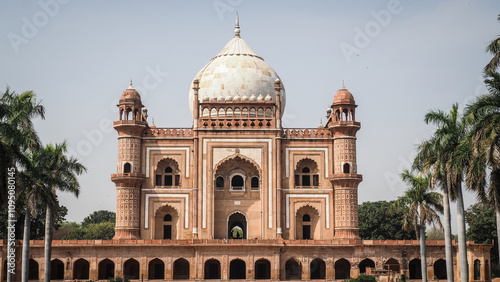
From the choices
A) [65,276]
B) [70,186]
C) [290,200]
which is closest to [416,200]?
[290,200]

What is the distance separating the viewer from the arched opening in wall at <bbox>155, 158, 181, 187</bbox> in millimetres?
49938

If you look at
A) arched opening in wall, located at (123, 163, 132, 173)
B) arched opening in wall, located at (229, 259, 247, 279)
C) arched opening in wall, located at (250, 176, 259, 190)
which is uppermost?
arched opening in wall, located at (123, 163, 132, 173)

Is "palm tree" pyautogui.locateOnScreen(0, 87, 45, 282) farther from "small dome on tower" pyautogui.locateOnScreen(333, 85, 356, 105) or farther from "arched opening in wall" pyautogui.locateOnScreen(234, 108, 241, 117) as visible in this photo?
"small dome on tower" pyautogui.locateOnScreen(333, 85, 356, 105)

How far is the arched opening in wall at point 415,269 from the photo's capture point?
48.8 metres

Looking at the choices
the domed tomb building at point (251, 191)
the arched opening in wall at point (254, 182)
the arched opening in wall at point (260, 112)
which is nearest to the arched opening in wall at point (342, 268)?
the domed tomb building at point (251, 191)

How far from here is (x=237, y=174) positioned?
50094 mm

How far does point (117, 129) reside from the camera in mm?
49375

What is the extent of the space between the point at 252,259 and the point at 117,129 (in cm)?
1348

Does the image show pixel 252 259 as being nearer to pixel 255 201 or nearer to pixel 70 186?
pixel 255 201

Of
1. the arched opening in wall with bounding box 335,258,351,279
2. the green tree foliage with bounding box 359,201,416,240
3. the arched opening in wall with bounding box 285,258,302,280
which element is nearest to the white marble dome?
the arched opening in wall with bounding box 285,258,302,280

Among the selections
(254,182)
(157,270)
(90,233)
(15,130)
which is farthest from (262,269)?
(90,233)

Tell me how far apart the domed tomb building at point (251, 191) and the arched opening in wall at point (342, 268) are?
0.08m

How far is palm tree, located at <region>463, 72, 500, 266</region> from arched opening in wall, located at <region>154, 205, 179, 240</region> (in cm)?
2811

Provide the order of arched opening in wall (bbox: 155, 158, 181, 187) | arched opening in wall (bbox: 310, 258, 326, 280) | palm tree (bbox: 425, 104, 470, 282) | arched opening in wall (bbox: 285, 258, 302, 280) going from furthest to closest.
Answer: arched opening in wall (bbox: 155, 158, 181, 187), arched opening in wall (bbox: 310, 258, 326, 280), arched opening in wall (bbox: 285, 258, 302, 280), palm tree (bbox: 425, 104, 470, 282)
